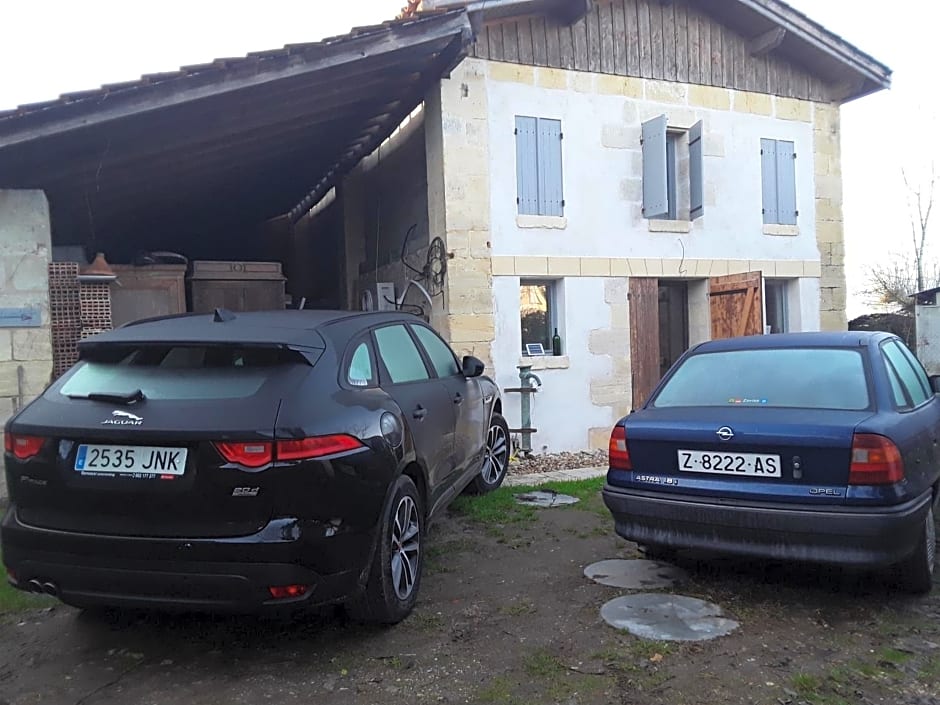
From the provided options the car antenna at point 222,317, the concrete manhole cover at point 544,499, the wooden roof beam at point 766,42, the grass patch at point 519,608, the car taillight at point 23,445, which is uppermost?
the wooden roof beam at point 766,42

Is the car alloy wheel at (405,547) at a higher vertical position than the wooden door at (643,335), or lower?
lower

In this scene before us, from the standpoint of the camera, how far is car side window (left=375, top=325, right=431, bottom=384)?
408cm

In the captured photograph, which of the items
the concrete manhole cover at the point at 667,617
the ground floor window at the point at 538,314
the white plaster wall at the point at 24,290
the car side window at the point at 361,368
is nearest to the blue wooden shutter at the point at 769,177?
the ground floor window at the point at 538,314

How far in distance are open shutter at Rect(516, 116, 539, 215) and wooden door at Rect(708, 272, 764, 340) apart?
2867mm

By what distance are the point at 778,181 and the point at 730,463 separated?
8.12 metres

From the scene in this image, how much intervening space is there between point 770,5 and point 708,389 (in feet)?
25.4

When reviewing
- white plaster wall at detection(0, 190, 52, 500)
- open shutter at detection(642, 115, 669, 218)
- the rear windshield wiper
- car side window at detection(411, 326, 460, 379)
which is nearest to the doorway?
open shutter at detection(642, 115, 669, 218)

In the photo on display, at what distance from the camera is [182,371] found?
3.23 meters

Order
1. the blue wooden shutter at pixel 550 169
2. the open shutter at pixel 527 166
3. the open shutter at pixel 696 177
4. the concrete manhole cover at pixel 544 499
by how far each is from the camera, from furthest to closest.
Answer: the open shutter at pixel 696 177, the blue wooden shutter at pixel 550 169, the open shutter at pixel 527 166, the concrete manhole cover at pixel 544 499

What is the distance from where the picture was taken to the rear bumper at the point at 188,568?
2920 mm

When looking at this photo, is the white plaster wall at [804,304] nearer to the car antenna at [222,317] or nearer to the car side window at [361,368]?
the car side window at [361,368]

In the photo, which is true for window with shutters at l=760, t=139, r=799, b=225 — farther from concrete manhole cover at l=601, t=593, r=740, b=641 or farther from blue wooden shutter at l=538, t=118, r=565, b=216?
concrete manhole cover at l=601, t=593, r=740, b=641

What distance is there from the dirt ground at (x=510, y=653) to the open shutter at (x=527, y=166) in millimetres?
5566

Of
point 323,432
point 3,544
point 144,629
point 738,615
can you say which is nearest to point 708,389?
point 738,615
